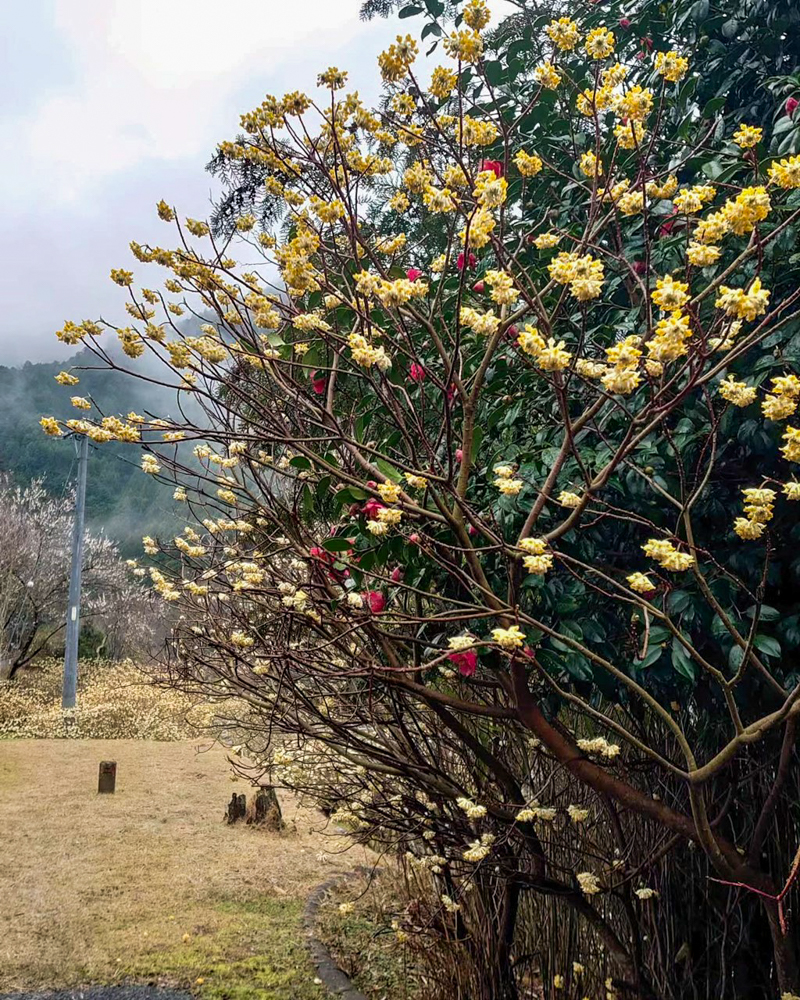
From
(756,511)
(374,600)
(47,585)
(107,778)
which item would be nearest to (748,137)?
(756,511)

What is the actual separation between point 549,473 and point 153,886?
12.9ft

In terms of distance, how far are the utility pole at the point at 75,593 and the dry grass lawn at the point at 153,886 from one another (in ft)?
15.1

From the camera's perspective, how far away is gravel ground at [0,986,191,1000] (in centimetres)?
298

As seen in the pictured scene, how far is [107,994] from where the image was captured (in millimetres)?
3012

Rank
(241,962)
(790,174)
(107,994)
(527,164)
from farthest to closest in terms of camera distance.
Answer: (241,962), (107,994), (527,164), (790,174)

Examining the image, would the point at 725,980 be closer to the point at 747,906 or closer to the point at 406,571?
the point at 747,906

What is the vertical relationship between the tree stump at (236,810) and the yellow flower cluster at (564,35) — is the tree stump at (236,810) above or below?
below

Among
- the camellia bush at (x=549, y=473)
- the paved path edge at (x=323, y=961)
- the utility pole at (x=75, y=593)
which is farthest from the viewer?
the utility pole at (x=75, y=593)

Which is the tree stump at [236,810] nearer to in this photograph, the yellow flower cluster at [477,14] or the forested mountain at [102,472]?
the yellow flower cluster at [477,14]

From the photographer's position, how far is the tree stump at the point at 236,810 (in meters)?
5.84

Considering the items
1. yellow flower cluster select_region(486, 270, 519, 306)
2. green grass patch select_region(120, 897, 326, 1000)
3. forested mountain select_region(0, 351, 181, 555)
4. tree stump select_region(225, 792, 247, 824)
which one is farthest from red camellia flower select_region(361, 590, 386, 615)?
forested mountain select_region(0, 351, 181, 555)

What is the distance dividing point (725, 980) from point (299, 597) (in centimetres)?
156

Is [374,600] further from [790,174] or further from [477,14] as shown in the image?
[477,14]

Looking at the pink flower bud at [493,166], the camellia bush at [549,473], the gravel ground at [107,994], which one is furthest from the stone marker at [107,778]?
the pink flower bud at [493,166]
